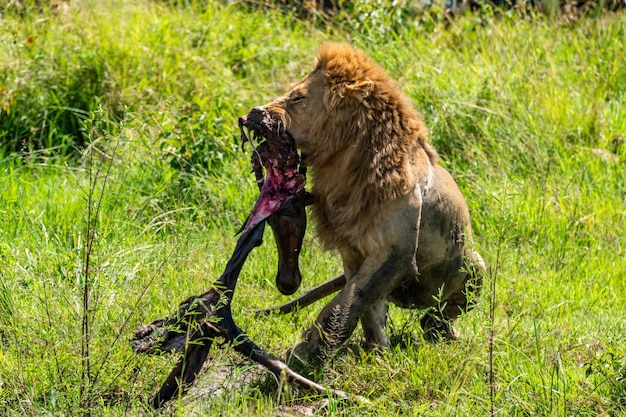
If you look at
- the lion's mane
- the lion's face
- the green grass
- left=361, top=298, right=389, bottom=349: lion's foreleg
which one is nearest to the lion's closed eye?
A: the lion's face

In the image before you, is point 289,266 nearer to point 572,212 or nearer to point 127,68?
point 572,212

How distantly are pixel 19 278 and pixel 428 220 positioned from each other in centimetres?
198

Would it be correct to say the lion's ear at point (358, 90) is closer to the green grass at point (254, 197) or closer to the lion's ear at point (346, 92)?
the lion's ear at point (346, 92)

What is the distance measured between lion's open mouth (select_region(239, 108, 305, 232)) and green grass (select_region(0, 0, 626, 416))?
1.70 ft

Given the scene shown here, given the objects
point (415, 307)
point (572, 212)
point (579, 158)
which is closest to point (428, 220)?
point (415, 307)

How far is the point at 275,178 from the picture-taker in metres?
4.60

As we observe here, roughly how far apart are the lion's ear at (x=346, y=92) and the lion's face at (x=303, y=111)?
38 mm

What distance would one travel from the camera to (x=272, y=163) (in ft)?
15.0

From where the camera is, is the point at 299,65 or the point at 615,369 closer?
the point at 615,369

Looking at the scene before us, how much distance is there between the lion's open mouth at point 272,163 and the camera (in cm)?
452

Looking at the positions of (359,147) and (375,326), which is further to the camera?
(375,326)

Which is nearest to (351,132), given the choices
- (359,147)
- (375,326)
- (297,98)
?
(359,147)

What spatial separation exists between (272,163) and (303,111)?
26 centimetres

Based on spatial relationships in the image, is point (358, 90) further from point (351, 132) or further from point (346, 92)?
point (351, 132)
